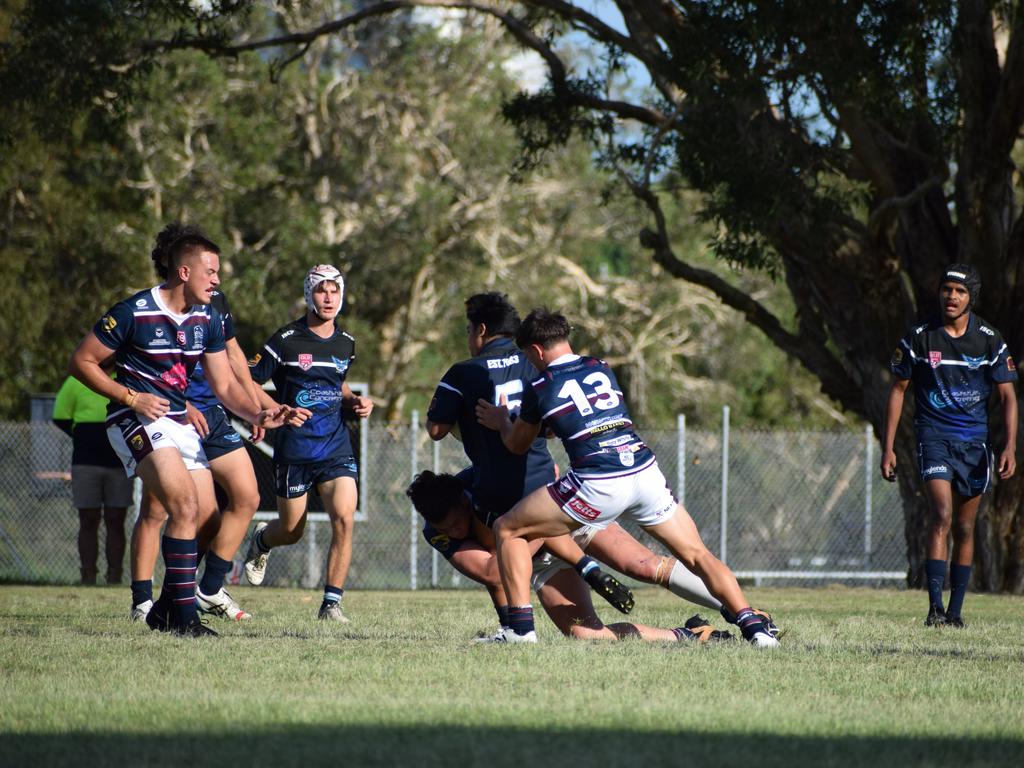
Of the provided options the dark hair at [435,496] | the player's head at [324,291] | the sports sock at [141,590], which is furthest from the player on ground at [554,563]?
the sports sock at [141,590]

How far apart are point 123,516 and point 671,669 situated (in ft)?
29.0

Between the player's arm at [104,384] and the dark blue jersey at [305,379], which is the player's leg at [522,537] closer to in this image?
the player's arm at [104,384]

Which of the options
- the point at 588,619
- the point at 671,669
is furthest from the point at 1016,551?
the point at 671,669

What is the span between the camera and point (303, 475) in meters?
9.45

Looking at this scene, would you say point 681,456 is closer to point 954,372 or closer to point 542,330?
point 954,372

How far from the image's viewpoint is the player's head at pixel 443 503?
776cm

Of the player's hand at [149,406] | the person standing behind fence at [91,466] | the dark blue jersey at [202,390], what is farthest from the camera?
the person standing behind fence at [91,466]

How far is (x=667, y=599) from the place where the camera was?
12.7 m

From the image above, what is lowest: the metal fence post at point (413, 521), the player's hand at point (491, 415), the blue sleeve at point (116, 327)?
the metal fence post at point (413, 521)

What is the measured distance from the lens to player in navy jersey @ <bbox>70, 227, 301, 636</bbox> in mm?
7590

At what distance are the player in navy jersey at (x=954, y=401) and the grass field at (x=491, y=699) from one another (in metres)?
0.98

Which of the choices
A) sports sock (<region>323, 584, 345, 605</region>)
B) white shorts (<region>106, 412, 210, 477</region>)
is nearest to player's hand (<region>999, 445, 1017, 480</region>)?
sports sock (<region>323, 584, 345, 605</region>)

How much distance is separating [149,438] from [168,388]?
369 mm

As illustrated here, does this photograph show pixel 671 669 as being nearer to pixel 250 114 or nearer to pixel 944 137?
pixel 944 137
